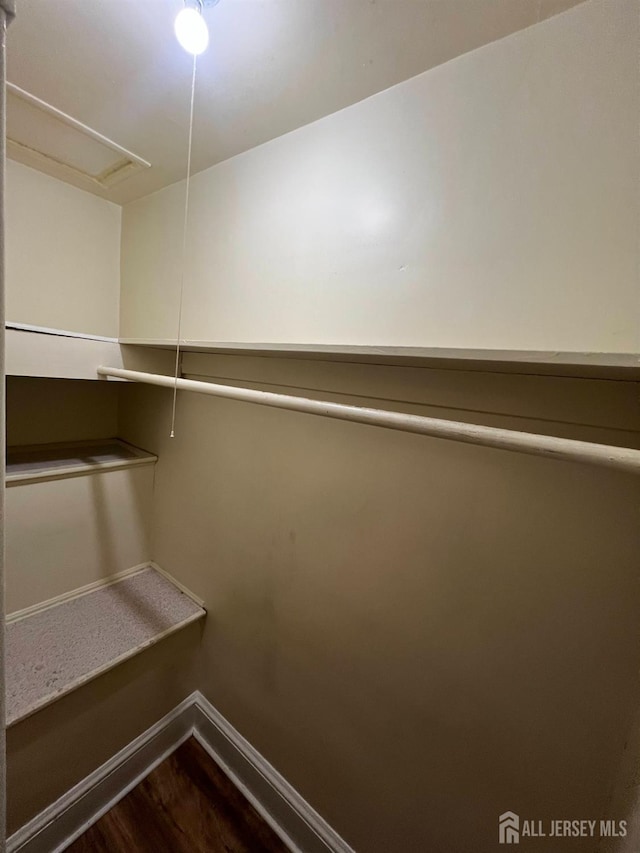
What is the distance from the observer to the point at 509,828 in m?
0.71

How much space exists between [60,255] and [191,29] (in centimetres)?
131

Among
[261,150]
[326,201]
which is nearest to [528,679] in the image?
[326,201]

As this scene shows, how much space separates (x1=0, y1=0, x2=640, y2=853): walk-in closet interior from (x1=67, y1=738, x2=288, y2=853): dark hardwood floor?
0.03 m

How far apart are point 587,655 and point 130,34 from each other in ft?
5.81

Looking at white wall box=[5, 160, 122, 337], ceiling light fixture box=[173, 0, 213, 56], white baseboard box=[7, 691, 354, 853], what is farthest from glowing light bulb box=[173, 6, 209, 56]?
white baseboard box=[7, 691, 354, 853]

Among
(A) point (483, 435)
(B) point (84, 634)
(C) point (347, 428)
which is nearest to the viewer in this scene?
(A) point (483, 435)

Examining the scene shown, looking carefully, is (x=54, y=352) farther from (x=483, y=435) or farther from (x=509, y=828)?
(x=509, y=828)

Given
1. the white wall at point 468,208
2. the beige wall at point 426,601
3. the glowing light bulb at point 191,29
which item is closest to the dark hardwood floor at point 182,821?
the beige wall at point 426,601

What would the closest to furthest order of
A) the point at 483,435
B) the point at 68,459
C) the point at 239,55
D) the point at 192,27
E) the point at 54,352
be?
the point at 483,435, the point at 192,27, the point at 239,55, the point at 54,352, the point at 68,459

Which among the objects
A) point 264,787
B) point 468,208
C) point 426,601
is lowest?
point 264,787

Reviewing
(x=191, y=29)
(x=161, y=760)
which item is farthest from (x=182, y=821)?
(x=191, y=29)

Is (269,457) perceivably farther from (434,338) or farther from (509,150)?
(509,150)

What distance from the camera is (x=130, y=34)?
787 mm

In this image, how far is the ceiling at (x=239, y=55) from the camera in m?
0.67
